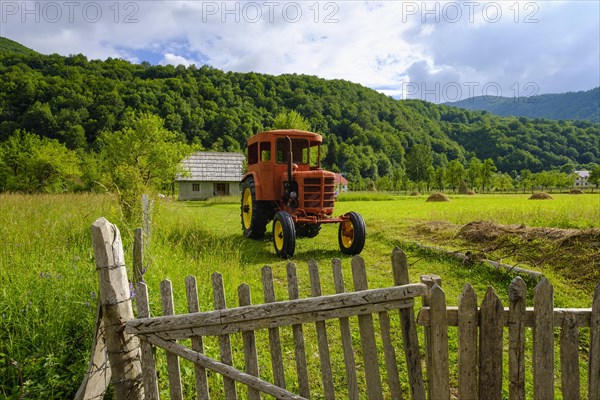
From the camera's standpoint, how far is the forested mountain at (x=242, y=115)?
43.3m

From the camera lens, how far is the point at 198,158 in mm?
36656

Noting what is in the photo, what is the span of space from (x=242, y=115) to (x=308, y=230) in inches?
2096

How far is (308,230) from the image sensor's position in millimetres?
8617

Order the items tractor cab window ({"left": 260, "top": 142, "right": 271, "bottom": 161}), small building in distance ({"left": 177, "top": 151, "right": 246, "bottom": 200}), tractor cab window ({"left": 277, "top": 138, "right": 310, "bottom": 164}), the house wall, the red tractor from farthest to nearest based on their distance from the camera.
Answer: small building in distance ({"left": 177, "top": 151, "right": 246, "bottom": 200})
the house wall
tractor cab window ({"left": 260, "top": 142, "right": 271, "bottom": 161})
tractor cab window ({"left": 277, "top": 138, "right": 310, "bottom": 164})
the red tractor

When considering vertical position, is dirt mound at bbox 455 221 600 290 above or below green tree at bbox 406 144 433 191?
below

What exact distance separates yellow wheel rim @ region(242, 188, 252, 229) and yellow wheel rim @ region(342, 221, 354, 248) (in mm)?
2509

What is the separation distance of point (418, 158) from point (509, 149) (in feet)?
141

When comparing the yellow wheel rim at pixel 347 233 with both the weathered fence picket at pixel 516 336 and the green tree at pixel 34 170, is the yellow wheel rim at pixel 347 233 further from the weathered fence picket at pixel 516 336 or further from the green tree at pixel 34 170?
the green tree at pixel 34 170

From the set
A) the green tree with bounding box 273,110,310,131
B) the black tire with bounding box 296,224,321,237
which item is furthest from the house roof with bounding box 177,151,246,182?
the black tire with bounding box 296,224,321,237

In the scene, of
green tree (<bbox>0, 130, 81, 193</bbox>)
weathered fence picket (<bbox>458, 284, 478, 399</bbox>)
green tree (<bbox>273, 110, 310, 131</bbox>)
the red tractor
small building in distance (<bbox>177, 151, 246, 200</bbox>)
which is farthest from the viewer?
small building in distance (<bbox>177, 151, 246, 200</bbox>)

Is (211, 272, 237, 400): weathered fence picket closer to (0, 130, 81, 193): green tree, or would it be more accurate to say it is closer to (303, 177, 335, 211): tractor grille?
(303, 177, 335, 211): tractor grille

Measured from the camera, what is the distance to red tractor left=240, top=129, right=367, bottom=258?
6402 millimetres

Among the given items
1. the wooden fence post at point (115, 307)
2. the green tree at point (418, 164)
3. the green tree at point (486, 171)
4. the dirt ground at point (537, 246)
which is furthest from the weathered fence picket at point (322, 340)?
the green tree at point (418, 164)

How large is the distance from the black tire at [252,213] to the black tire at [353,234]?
1985mm
